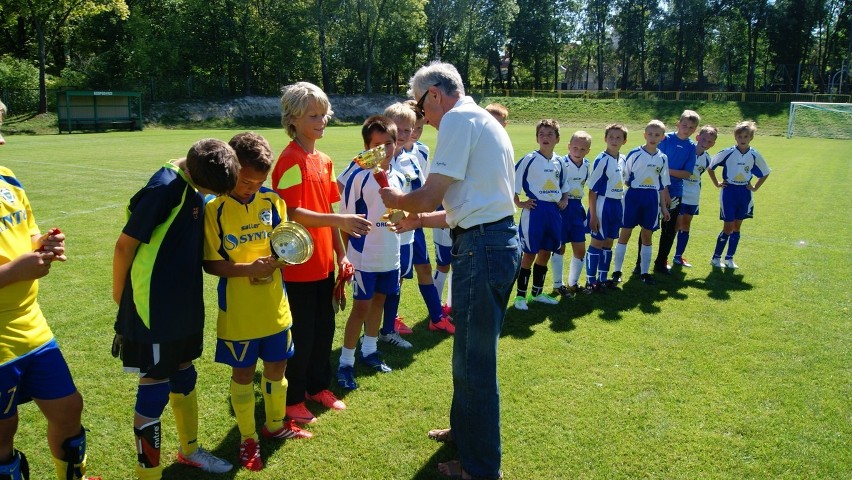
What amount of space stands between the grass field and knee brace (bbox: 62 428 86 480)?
1.64 feet

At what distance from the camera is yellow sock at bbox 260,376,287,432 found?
145 inches

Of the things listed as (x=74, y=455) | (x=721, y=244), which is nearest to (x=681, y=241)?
(x=721, y=244)

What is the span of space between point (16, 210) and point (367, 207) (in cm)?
250

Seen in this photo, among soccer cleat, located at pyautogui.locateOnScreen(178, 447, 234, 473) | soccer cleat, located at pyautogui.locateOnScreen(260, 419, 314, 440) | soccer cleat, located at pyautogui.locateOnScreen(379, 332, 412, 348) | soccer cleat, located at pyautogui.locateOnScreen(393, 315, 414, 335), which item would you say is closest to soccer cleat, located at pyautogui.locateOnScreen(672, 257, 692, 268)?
soccer cleat, located at pyautogui.locateOnScreen(393, 315, 414, 335)

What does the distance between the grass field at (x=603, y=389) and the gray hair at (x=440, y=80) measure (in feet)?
7.70

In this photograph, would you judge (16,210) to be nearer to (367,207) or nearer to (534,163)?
(367,207)

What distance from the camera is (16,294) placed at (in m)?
2.62

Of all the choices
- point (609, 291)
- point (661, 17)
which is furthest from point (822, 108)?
point (609, 291)

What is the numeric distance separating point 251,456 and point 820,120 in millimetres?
48130

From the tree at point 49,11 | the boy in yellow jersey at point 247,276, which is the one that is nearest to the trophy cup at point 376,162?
the boy in yellow jersey at point 247,276

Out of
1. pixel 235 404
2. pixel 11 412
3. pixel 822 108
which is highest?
pixel 822 108

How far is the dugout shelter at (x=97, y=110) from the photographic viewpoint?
Answer: 3394 centimetres

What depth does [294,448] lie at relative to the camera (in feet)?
12.2

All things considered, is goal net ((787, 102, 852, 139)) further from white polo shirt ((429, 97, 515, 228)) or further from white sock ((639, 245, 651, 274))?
white polo shirt ((429, 97, 515, 228))
